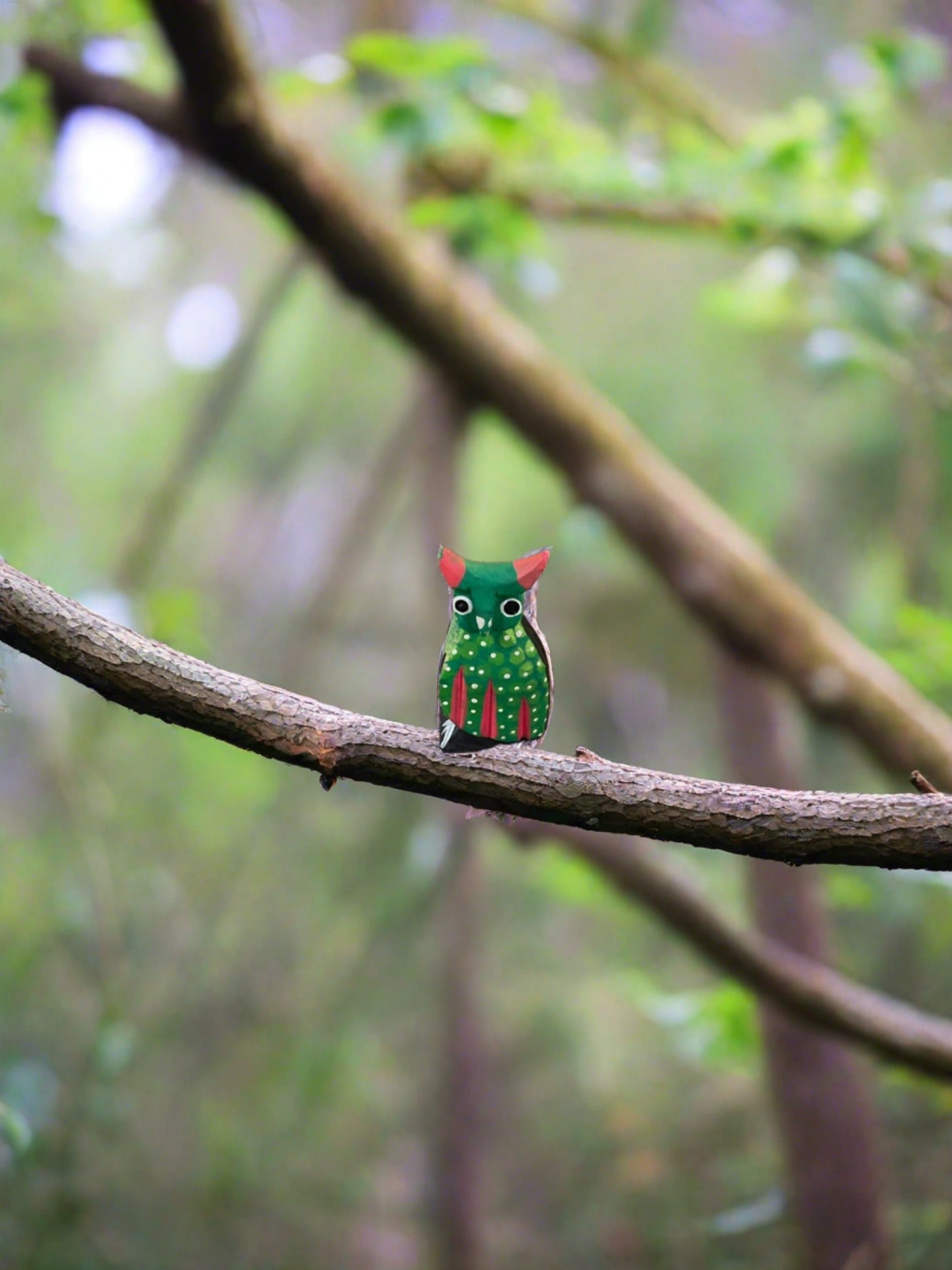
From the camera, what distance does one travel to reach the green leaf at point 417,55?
4.36 ft

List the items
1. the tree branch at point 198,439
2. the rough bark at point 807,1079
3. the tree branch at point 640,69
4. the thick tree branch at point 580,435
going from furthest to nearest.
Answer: the tree branch at point 198,439
the tree branch at point 640,69
the rough bark at point 807,1079
the thick tree branch at point 580,435

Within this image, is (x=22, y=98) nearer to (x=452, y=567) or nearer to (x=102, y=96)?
(x=102, y=96)

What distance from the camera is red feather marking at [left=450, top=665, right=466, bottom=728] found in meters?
0.59

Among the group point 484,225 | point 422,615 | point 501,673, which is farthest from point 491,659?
point 422,615

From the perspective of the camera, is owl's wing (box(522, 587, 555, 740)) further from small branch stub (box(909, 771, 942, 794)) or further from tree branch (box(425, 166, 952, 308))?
tree branch (box(425, 166, 952, 308))

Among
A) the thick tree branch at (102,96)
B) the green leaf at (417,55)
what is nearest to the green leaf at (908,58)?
the green leaf at (417,55)

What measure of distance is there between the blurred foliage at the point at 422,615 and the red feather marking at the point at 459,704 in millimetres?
850

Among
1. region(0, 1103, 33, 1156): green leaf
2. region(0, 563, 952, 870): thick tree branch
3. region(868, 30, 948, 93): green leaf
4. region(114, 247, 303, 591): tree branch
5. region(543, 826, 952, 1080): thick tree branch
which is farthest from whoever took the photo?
region(114, 247, 303, 591): tree branch

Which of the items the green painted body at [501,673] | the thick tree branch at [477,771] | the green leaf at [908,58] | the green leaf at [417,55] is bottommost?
the thick tree branch at [477,771]

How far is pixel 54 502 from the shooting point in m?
2.52

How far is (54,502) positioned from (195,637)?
41.1 inches

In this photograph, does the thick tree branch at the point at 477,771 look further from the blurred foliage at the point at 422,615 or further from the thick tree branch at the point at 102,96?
the thick tree branch at the point at 102,96

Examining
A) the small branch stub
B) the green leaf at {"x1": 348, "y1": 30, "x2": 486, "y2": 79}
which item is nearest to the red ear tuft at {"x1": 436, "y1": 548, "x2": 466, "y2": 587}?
the small branch stub

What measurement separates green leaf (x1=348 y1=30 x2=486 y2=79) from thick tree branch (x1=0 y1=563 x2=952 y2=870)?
3.34 ft
